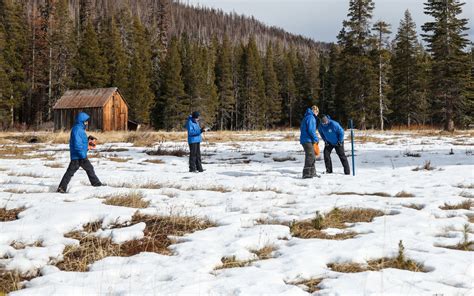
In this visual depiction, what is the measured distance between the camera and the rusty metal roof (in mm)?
40031

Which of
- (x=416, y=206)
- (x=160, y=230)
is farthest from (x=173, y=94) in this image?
(x=160, y=230)

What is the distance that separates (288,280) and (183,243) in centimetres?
157

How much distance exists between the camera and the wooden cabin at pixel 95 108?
39906mm

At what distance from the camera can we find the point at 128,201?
6.67m

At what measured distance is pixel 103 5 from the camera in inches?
5157

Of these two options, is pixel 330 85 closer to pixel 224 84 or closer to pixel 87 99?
pixel 224 84

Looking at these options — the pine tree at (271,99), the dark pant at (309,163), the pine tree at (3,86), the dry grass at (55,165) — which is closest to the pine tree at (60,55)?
the pine tree at (3,86)

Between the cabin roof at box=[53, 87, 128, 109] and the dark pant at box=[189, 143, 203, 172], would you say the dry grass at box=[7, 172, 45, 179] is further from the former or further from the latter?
the cabin roof at box=[53, 87, 128, 109]

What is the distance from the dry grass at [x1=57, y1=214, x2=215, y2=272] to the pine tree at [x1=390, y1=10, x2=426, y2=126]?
4538cm

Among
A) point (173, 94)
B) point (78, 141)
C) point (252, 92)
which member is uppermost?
point (252, 92)

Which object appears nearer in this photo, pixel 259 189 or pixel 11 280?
pixel 11 280

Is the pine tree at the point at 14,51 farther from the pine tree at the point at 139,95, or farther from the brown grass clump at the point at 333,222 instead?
the brown grass clump at the point at 333,222

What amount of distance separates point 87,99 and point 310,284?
136 feet

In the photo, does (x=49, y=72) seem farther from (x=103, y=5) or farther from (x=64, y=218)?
Answer: (x=103, y=5)
